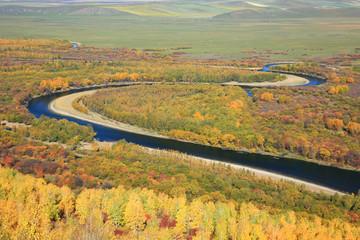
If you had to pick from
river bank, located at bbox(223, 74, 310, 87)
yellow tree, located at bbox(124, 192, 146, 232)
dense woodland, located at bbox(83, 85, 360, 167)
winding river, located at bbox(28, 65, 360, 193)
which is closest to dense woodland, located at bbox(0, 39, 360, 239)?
yellow tree, located at bbox(124, 192, 146, 232)

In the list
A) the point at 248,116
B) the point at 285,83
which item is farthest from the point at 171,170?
the point at 285,83

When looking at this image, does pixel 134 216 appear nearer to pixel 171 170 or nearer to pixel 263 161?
pixel 171 170

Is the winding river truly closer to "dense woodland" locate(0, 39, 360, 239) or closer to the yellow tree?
"dense woodland" locate(0, 39, 360, 239)

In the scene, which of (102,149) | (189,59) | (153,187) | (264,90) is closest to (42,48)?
(189,59)

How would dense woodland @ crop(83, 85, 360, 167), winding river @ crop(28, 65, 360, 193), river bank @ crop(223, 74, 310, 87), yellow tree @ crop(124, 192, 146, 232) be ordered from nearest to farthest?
yellow tree @ crop(124, 192, 146, 232) < winding river @ crop(28, 65, 360, 193) < dense woodland @ crop(83, 85, 360, 167) < river bank @ crop(223, 74, 310, 87)

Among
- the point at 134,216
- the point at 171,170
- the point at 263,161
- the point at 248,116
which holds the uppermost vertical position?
the point at 134,216

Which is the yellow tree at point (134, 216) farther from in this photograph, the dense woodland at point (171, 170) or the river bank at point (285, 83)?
the river bank at point (285, 83)
